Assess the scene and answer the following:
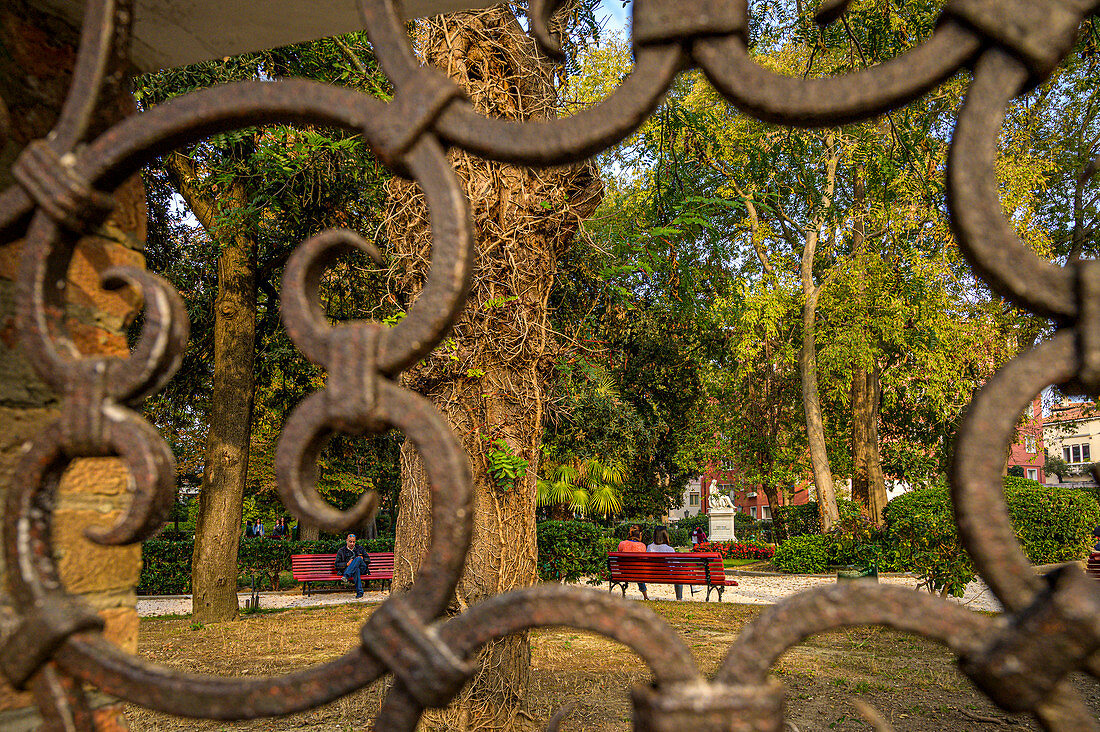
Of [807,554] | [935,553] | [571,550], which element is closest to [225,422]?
[571,550]

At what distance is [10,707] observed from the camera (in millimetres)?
1116

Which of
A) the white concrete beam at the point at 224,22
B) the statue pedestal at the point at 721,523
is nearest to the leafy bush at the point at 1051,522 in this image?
the statue pedestal at the point at 721,523

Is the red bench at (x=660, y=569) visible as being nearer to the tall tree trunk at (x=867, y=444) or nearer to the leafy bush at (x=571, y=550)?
the leafy bush at (x=571, y=550)

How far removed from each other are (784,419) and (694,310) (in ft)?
45.4

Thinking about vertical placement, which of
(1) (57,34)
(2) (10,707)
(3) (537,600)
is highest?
(1) (57,34)

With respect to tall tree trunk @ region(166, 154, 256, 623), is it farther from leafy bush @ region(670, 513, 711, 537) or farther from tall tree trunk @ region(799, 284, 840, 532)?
leafy bush @ region(670, 513, 711, 537)

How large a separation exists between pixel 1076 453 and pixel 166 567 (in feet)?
211

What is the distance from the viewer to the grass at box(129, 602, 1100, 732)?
5.17m

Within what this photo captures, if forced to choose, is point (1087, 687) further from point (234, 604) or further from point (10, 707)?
point (234, 604)

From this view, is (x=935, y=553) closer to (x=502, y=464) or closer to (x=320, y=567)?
(x=502, y=464)

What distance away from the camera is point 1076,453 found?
177ft

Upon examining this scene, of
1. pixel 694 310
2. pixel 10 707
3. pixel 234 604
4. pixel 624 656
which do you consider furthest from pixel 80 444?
pixel 234 604

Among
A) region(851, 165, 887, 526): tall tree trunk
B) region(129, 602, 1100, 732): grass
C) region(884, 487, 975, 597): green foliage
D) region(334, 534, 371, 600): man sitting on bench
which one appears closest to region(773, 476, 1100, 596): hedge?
region(884, 487, 975, 597): green foliage

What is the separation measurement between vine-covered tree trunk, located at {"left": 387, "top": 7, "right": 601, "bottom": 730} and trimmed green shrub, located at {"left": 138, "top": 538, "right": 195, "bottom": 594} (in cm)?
1162
